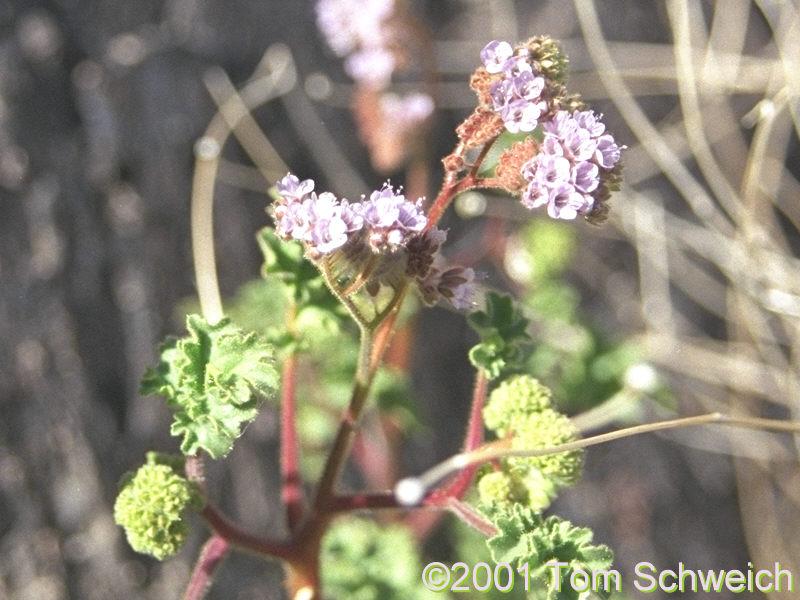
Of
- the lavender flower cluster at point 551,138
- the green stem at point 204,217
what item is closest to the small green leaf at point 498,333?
the lavender flower cluster at point 551,138

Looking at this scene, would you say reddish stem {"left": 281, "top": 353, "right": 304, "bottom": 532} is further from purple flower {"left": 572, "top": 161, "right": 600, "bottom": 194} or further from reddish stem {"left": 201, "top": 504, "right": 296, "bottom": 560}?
purple flower {"left": 572, "top": 161, "right": 600, "bottom": 194}

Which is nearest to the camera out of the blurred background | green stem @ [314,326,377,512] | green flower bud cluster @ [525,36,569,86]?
green flower bud cluster @ [525,36,569,86]

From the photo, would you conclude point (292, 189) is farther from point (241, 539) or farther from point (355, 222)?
point (241, 539)

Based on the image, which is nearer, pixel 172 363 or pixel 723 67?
pixel 172 363

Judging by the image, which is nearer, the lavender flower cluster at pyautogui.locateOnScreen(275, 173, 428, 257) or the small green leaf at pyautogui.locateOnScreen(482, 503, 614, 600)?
the lavender flower cluster at pyautogui.locateOnScreen(275, 173, 428, 257)

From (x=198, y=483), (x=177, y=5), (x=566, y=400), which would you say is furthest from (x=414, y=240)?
(x=177, y=5)

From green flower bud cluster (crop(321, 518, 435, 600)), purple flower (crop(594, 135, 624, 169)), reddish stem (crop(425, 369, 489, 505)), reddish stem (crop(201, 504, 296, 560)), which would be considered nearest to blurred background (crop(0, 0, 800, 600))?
green flower bud cluster (crop(321, 518, 435, 600))

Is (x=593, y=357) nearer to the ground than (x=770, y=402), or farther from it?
nearer to the ground

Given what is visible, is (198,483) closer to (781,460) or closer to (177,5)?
(177,5)
